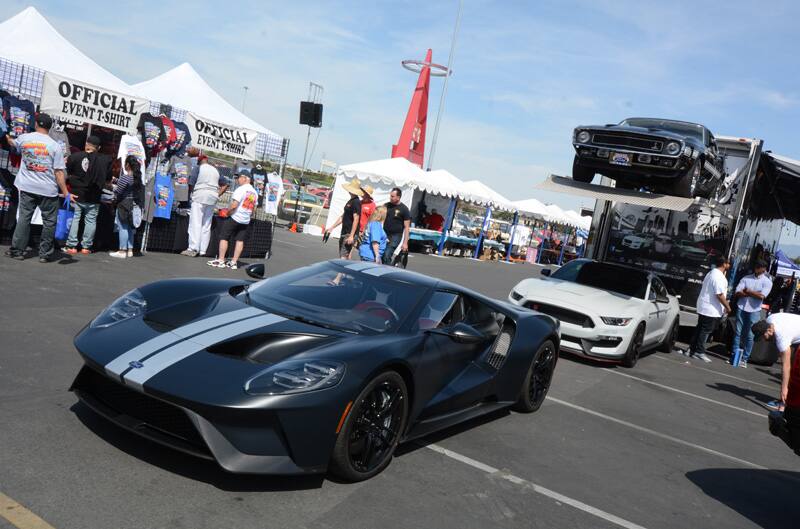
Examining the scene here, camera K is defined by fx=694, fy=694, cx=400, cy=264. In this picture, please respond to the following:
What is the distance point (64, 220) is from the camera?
35.1 feet

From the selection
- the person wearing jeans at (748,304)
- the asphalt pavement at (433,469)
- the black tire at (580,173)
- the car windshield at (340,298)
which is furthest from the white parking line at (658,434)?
the person wearing jeans at (748,304)

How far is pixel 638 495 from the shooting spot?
471 centimetres

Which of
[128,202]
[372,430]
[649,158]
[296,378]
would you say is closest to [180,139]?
[128,202]

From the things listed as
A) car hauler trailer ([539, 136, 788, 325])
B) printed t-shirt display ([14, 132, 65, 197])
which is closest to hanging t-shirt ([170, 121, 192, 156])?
printed t-shirt display ([14, 132, 65, 197])

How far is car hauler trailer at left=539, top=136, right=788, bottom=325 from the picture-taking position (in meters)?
12.7

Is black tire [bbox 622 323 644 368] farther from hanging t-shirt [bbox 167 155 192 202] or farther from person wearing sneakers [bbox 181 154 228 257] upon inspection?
hanging t-shirt [bbox 167 155 192 202]

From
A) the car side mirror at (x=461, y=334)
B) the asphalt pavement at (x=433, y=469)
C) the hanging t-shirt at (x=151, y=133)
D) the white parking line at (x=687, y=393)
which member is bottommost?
the asphalt pavement at (x=433, y=469)

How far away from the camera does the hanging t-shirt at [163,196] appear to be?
1212 centimetres

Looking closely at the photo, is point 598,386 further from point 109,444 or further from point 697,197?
point 109,444

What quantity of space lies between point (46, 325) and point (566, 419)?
15.8 ft

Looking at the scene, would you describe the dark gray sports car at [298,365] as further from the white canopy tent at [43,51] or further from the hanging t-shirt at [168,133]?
the white canopy tent at [43,51]

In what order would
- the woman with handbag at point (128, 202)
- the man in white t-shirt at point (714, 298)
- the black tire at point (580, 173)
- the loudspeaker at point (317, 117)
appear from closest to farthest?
the woman with handbag at point (128, 202) → the black tire at point (580, 173) → the man in white t-shirt at point (714, 298) → the loudspeaker at point (317, 117)

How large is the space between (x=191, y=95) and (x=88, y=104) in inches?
221

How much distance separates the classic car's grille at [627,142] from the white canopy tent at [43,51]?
8.94 meters
